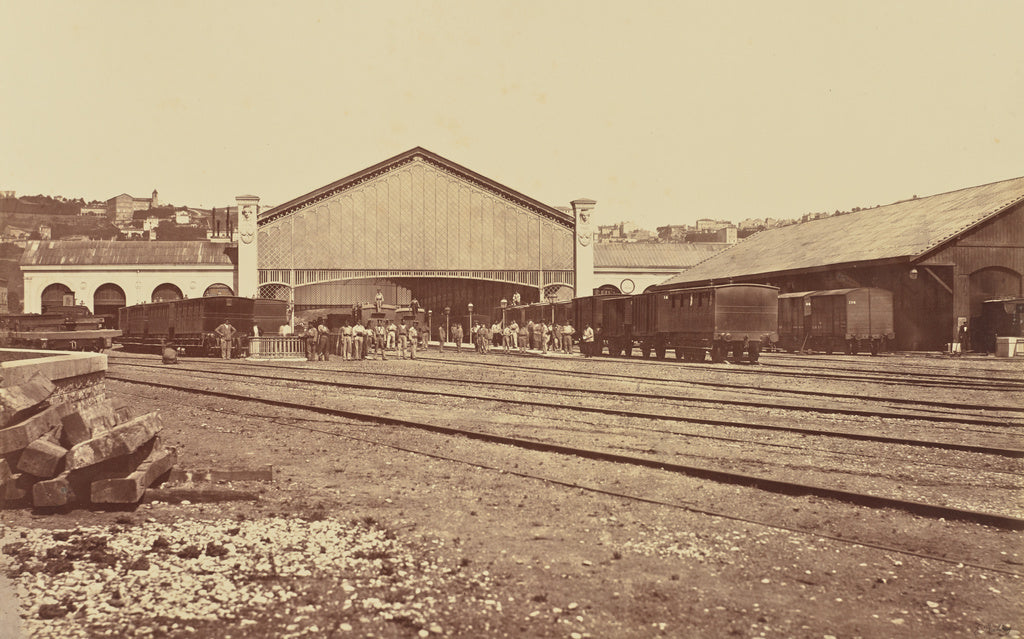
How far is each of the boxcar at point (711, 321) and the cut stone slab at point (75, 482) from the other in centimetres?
2213

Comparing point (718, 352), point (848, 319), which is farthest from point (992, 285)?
point (718, 352)

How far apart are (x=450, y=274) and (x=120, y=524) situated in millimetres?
41579

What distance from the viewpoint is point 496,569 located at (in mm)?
5234

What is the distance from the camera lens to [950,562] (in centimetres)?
538

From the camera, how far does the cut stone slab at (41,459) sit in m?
6.43

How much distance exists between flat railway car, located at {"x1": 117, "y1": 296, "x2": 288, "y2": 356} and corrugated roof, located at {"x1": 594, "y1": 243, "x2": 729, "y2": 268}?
1047 inches

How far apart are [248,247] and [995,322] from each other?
38.0 meters

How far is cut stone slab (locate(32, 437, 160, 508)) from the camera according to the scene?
21.0 ft

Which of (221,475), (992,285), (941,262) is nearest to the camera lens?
(221,475)

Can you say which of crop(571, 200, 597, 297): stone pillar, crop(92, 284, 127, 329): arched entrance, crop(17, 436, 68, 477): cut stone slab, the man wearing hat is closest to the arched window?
crop(92, 284, 127, 329): arched entrance

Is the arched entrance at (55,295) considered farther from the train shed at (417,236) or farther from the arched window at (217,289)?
the train shed at (417,236)

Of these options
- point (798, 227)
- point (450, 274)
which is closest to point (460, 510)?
point (450, 274)

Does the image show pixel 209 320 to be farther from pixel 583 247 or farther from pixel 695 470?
pixel 695 470

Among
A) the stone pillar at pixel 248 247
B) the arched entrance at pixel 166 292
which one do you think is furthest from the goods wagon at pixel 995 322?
the arched entrance at pixel 166 292
